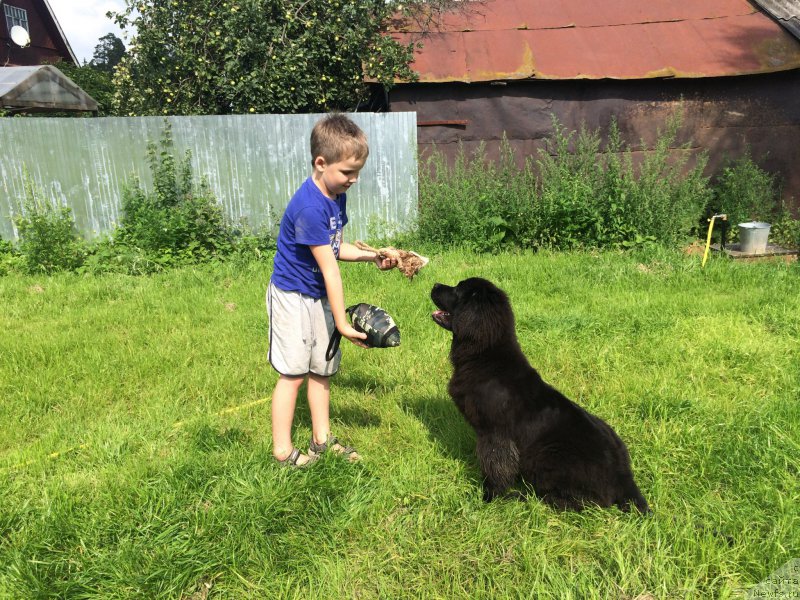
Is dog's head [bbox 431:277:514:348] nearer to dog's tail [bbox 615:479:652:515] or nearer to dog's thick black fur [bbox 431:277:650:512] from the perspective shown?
dog's thick black fur [bbox 431:277:650:512]

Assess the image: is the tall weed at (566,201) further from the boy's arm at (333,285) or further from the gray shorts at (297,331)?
the boy's arm at (333,285)

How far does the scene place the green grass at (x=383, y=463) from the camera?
2402 millimetres

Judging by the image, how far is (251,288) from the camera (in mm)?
6504

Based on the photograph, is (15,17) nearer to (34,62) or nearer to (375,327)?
(34,62)

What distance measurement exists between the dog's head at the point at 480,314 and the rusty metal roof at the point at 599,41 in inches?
269

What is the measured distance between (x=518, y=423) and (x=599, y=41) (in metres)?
A: 8.77

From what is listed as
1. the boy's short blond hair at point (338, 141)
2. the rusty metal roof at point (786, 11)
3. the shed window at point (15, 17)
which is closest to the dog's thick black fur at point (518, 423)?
the boy's short blond hair at point (338, 141)

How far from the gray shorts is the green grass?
2.01ft

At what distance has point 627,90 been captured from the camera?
8.91m

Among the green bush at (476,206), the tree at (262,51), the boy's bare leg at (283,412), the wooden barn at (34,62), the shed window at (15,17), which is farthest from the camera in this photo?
the shed window at (15,17)

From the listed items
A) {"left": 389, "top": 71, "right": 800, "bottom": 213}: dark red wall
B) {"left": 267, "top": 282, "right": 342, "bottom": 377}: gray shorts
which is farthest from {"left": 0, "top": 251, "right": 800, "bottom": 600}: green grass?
{"left": 389, "top": 71, "right": 800, "bottom": 213}: dark red wall

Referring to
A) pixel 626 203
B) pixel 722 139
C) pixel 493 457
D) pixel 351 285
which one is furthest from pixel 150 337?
pixel 722 139

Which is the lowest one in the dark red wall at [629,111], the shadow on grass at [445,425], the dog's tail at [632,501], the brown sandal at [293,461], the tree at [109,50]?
the shadow on grass at [445,425]

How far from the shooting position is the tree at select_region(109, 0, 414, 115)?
923 centimetres
